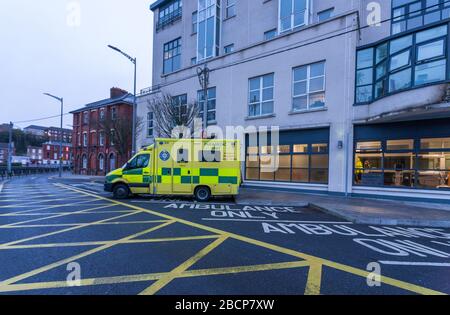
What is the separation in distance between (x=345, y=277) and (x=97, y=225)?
6.22m

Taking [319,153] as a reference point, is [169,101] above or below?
above

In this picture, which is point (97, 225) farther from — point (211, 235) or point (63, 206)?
point (63, 206)

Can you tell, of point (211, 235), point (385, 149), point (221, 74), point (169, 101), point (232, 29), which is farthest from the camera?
point (232, 29)

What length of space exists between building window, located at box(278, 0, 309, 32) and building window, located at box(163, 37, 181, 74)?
1081cm

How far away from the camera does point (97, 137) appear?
35.1 metres

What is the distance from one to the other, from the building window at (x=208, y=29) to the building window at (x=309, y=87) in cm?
847

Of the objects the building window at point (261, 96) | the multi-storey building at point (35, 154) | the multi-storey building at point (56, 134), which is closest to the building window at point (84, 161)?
the building window at point (261, 96)

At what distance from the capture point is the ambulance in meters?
11.9

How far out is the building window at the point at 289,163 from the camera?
1424 cm

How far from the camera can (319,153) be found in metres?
14.2

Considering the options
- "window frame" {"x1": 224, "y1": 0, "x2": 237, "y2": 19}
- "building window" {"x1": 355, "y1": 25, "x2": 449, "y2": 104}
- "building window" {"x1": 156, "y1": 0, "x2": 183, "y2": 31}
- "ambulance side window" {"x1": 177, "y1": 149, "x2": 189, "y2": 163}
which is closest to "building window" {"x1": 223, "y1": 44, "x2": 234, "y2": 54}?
"window frame" {"x1": 224, "y1": 0, "x2": 237, "y2": 19}

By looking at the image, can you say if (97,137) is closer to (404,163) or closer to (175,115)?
(175,115)

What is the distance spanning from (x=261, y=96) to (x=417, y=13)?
29.9 ft
